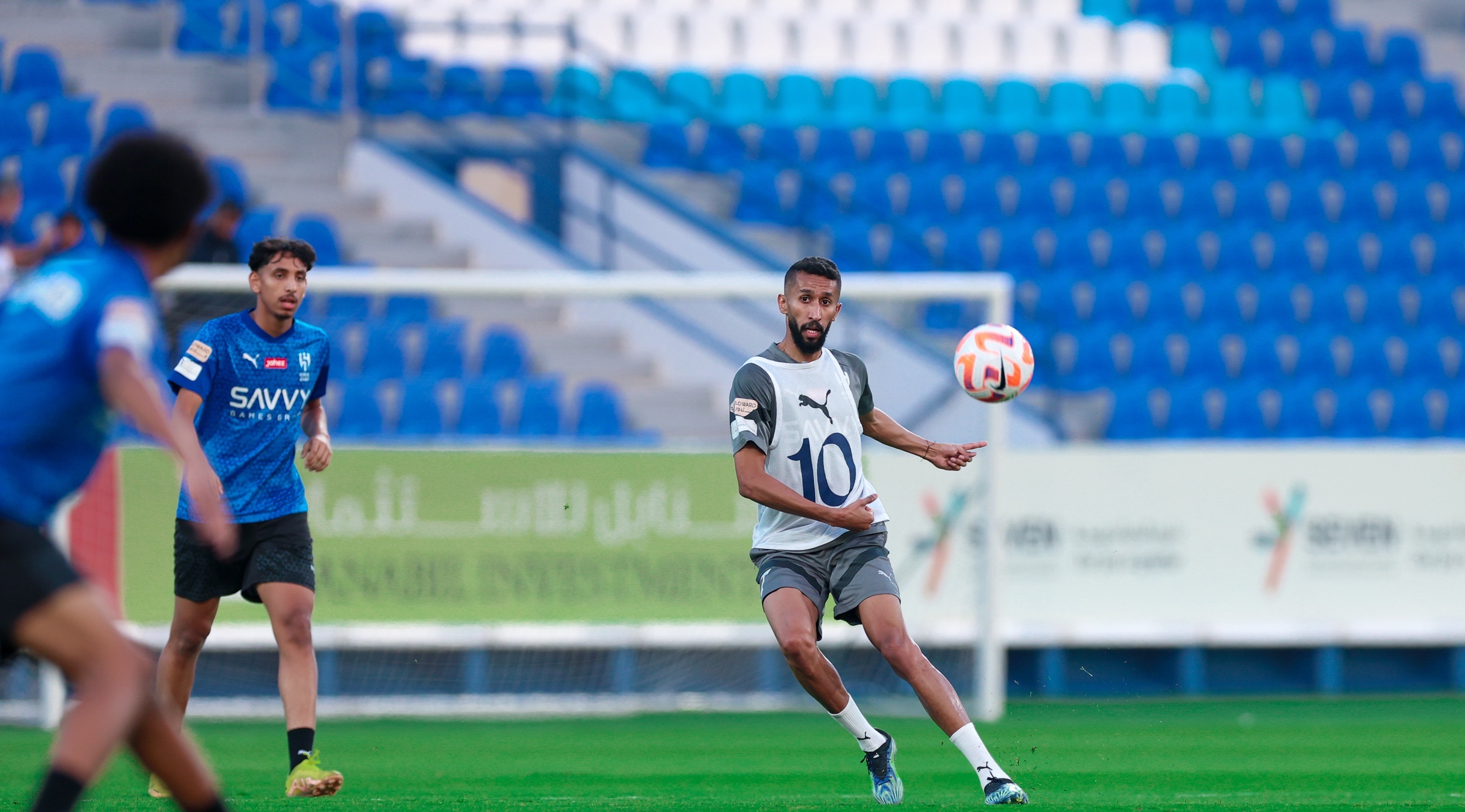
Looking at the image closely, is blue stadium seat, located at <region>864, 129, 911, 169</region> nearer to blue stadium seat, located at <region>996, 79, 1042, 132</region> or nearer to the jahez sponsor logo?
blue stadium seat, located at <region>996, 79, 1042, 132</region>

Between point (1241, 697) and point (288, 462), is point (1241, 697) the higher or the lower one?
the lower one

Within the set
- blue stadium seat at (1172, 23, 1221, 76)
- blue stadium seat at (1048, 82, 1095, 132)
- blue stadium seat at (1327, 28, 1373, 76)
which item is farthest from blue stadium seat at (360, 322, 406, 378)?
blue stadium seat at (1327, 28, 1373, 76)

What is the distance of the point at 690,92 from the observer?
18.6 m

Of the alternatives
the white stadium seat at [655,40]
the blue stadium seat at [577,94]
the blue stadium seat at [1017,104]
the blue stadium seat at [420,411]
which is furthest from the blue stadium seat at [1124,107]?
the blue stadium seat at [420,411]

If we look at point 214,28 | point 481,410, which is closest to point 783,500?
point 481,410

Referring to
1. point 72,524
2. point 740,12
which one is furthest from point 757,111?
point 72,524

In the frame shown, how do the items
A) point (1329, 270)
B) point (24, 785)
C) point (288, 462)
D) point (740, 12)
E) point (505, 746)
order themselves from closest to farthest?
point (288, 462) → point (24, 785) → point (505, 746) → point (1329, 270) → point (740, 12)

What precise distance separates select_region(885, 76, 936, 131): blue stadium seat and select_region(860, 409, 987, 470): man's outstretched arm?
12929mm

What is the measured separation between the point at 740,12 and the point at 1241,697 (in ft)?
36.1

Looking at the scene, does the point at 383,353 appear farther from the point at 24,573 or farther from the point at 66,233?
the point at 24,573

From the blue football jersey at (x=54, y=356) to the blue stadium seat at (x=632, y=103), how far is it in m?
14.1

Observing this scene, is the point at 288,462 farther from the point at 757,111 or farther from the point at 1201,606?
the point at 757,111

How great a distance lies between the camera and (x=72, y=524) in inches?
416

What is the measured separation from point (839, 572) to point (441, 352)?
6107mm
